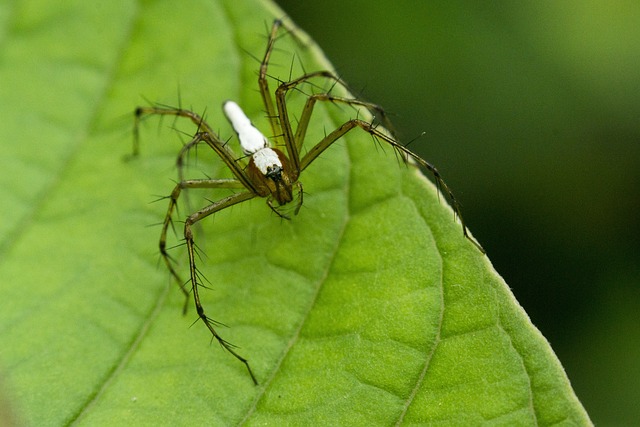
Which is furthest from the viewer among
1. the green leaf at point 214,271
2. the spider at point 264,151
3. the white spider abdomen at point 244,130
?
the white spider abdomen at point 244,130

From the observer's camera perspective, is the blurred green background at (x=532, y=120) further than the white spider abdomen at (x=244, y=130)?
Yes

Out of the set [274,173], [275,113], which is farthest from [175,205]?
[275,113]

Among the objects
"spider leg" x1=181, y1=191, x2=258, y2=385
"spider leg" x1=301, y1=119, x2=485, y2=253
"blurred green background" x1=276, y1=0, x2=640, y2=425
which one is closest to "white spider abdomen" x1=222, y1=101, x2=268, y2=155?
"spider leg" x1=181, y1=191, x2=258, y2=385

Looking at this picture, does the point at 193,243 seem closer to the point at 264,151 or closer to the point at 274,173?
the point at 274,173

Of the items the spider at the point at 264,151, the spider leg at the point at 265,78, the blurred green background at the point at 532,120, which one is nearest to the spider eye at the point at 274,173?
the spider at the point at 264,151

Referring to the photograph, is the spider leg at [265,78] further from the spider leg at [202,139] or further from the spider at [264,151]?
the spider leg at [202,139]

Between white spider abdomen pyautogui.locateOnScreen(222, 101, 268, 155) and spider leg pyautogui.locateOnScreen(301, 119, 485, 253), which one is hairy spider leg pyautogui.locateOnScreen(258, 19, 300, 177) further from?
spider leg pyautogui.locateOnScreen(301, 119, 485, 253)

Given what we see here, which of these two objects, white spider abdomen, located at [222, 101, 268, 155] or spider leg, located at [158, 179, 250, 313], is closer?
spider leg, located at [158, 179, 250, 313]
